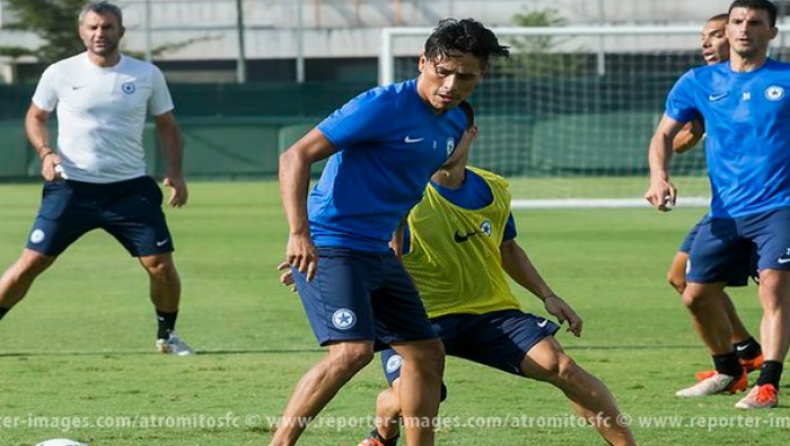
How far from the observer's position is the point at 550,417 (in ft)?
25.7

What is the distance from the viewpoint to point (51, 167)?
1007 centimetres

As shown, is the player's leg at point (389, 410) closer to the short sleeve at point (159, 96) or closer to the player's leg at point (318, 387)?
the player's leg at point (318, 387)

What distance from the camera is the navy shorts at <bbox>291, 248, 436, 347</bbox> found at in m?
6.18

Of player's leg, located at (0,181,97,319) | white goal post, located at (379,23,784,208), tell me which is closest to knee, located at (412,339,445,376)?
player's leg, located at (0,181,97,319)

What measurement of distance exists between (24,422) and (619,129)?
23.2m

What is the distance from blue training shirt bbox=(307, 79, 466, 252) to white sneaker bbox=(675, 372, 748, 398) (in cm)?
275

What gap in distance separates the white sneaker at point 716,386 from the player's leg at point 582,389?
7.25ft

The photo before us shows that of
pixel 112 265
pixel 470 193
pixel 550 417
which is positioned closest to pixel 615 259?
pixel 112 265

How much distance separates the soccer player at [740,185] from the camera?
27.8 feet

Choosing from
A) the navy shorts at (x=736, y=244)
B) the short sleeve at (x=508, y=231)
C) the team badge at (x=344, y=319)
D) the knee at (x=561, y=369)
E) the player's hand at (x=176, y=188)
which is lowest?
the player's hand at (x=176, y=188)

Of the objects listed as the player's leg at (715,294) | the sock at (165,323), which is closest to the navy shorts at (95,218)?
the sock at (165,323)

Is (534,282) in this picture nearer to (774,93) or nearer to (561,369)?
(561,369)

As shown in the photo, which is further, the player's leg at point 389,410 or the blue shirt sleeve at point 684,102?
the blue shirt sleeve at point 684,102

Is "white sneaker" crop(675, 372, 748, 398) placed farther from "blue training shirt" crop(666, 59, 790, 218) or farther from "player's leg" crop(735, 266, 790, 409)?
"blue training shirt" crop(666, 59, 790, 218)
